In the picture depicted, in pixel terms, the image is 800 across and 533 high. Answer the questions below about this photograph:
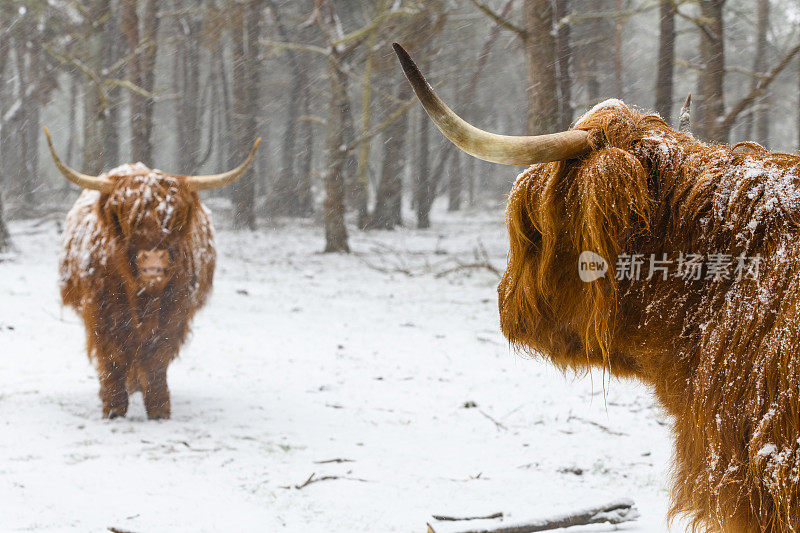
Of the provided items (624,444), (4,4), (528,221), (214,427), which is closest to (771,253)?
(528,221)

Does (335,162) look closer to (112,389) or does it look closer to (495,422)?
(112,389)

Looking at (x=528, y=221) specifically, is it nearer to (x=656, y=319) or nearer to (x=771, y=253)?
(x=656, y=319)

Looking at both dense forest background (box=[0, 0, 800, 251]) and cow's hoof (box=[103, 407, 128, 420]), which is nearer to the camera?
cow's hoof (box=[103, 407, 128, 420])

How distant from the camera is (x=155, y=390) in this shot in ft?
15.3

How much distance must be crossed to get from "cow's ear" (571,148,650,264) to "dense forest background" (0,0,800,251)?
4750mm

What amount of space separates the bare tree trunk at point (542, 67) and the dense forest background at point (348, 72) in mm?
14

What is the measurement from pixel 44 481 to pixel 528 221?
9.65 ft

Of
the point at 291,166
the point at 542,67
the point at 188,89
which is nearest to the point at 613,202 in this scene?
the point at 542,67

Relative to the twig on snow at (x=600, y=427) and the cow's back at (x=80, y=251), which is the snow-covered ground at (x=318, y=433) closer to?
the twig on snow at (x=600, y=427)

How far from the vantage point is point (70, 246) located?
5.20 meters

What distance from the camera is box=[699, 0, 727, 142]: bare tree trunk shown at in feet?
26.7

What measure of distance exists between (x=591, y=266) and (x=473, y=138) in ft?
1.38

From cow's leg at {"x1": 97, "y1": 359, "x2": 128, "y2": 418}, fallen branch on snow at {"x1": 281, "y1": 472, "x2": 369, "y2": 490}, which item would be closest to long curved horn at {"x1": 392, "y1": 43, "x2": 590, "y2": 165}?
fallen branch on snow at {"x1": 281, "y1": 472, "x2": 369, "y2": 490}

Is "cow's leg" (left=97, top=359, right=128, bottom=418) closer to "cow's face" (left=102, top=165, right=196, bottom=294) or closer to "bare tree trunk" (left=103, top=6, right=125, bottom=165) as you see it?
"cow's face" (left=102, top=165, right=196, bottom=294)
